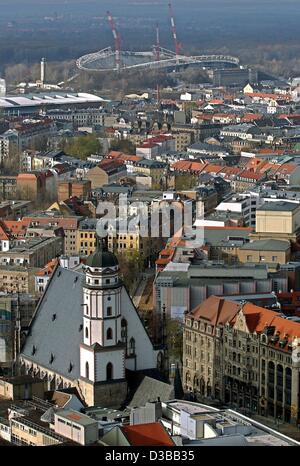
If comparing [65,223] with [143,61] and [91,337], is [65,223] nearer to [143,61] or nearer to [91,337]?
[91,337]

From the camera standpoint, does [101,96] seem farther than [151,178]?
Yes

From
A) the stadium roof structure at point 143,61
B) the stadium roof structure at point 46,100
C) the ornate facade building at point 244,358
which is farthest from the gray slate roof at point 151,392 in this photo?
the stadium roof structure at point 143,61

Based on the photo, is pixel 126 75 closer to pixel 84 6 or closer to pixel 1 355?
pixel 1 355

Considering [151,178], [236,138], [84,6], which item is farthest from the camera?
[84,6]

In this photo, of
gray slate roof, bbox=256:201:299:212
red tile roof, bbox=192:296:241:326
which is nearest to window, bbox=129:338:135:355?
red tile roof, bbox=192:296:241:326

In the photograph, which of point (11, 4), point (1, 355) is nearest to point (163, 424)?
point (1, 355)

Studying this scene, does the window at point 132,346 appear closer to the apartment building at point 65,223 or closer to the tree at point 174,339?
the tree at point 174,339
